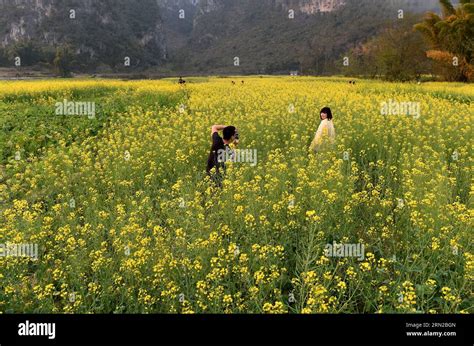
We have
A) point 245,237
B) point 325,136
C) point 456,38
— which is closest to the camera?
point 245,237

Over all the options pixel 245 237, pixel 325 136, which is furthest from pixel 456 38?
pixel 245 237

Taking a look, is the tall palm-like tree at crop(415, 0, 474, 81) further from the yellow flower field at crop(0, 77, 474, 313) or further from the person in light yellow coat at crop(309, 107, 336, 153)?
the person in light yellow coat at crop(309, 107, 336, 153)

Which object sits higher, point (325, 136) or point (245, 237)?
point (325, 136)

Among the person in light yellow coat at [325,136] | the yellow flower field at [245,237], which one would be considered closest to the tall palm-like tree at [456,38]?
the yellow flower field at [245,237]

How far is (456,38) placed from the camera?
106ft

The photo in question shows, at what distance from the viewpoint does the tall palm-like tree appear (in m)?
31.7

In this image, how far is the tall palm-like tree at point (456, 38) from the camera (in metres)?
31.7

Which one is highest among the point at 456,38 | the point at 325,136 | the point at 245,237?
the point at 456,38

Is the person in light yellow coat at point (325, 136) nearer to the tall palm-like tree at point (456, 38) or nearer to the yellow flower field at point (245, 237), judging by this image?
the yellow flower field at point (245, 237)

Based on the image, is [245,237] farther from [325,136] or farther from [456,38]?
[456,38]

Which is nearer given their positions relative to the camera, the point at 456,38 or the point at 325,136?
the point at 325,136

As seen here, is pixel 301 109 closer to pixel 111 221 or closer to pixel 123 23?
pixel 111 221

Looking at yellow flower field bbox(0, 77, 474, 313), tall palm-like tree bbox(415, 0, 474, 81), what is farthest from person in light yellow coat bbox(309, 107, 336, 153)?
tall palm-like tree bbox(415, 0, 474, 81)
